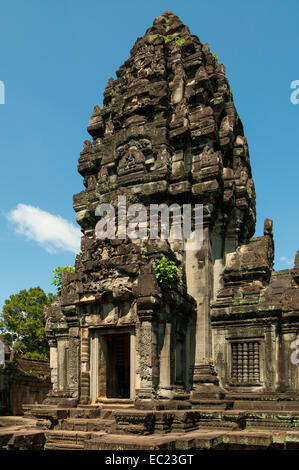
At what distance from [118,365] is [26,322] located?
17.9m

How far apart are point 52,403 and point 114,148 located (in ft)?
29.0

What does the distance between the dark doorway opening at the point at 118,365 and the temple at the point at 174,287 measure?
0.17 ft

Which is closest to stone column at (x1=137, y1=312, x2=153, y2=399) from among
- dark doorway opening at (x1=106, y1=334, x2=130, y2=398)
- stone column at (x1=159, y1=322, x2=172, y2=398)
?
stone column at (x1=159, y1=322, x2=172, y2=398)

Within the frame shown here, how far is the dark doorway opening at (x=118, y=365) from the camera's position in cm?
1367

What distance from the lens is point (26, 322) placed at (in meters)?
31.5

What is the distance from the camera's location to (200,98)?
1675cm

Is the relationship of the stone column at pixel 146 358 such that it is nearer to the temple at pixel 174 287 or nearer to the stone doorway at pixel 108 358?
the temple at pixel 174 287

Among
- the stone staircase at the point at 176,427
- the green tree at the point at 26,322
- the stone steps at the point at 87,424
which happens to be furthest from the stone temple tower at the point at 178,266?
the green tree at the point at 26,322

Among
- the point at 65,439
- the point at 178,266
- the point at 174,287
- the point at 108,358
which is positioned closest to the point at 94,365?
the point at 108,358

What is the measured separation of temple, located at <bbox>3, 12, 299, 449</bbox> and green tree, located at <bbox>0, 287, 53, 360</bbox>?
49.3 feet

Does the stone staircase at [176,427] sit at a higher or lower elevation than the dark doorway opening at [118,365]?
lower
